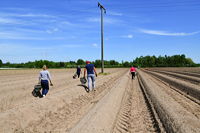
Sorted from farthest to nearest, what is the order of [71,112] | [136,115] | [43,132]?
[71,112] < [136,115] < [43,132]

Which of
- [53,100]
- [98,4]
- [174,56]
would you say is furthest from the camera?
[174,56]

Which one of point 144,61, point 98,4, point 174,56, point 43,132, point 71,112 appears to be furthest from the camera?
point 144,61

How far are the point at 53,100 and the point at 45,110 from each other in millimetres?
1417

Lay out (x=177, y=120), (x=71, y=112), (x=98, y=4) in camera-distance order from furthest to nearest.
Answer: (x=98, y=4) < (x=71, y=112) < (x=177, y=120)

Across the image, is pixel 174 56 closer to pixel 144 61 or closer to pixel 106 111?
pixel 144 61

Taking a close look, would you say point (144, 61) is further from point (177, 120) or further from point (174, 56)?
point (177, 120)

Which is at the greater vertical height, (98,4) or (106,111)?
(98,4)

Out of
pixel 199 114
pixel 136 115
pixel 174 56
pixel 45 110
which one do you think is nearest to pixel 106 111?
pixel 136 115

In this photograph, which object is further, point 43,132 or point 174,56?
point 174,56

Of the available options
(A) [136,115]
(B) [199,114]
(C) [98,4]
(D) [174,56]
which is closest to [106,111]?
(A) [136,115]

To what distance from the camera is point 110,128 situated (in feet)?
18.5

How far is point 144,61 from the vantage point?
505 ft

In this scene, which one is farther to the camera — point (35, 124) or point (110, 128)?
point (35, 124)

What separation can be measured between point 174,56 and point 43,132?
145m
